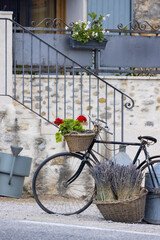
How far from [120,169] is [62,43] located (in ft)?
12.0

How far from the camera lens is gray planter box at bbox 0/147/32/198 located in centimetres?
779

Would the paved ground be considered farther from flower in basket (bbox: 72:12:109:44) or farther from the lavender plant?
flower in basket (bbox: 72:12:109:44)

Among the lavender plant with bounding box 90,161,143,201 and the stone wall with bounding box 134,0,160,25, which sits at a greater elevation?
the stone wall with bounding box 134,0,160,25

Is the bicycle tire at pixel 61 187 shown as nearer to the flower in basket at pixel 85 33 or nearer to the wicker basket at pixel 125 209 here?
the wicker basket at pixel 125 209

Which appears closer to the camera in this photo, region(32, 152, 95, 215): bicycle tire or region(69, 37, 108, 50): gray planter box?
region(32, 152, 95, 215): bicycle tire

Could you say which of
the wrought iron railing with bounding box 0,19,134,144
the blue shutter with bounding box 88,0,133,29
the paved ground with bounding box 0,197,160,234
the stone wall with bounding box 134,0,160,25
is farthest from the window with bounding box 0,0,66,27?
the paved ground with bounding box 0,197,160,234

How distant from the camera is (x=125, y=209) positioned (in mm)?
6156

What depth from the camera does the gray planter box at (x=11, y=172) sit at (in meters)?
7.79

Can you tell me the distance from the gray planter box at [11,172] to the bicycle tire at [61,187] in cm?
32

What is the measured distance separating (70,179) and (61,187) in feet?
1.29

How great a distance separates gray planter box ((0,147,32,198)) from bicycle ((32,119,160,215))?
32 centimetres

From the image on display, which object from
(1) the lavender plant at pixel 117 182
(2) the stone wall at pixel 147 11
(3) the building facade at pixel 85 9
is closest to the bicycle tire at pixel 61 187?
(1) the lavender plant at pixel 117 182

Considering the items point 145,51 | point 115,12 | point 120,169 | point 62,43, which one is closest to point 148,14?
point 115,12

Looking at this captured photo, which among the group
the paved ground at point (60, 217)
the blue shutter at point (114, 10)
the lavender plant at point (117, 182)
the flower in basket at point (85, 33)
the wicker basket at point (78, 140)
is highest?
the blue shutter at point (114, 10)
